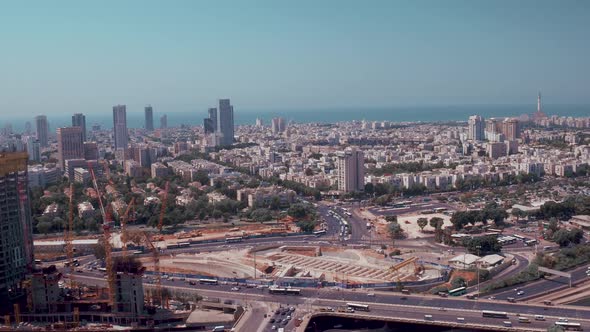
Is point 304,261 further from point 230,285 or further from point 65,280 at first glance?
point 65,280

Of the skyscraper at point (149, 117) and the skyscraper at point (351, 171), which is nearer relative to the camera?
the skyscraper at point (351, 171)

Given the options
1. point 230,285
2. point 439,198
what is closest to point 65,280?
point 230,285

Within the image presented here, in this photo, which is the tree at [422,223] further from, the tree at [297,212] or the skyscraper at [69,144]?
the skyscraper at [69,144]

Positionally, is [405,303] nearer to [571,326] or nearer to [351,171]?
[571,326]

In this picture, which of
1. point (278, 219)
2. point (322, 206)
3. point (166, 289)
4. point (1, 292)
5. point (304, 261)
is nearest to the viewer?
point (1, 292)

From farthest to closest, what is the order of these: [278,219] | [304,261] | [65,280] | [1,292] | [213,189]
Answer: [213,189] < [278,219] < [304,261] < [65,280] < [1,292]

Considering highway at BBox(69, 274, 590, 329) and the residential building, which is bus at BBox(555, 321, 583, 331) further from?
the residential building

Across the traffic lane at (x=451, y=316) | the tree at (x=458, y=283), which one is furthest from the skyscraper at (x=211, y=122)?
the traffic lane at (x=451, y=316)
